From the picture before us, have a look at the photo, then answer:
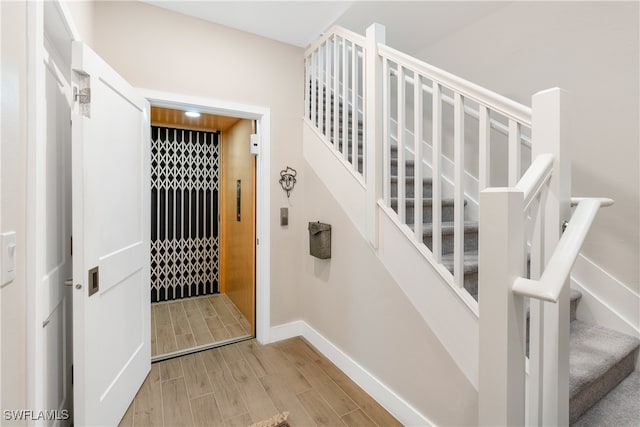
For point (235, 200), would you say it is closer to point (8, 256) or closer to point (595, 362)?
point (8, 256)

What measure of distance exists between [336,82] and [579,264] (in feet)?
6.84

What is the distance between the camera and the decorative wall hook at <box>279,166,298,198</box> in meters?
2.68

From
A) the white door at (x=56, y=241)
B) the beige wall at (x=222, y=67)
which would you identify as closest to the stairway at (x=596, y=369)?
the beige wall at (x=222, y=67)

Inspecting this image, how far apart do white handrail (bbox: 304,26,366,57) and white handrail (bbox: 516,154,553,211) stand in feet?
4.67

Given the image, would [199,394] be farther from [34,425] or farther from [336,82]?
[336,82]

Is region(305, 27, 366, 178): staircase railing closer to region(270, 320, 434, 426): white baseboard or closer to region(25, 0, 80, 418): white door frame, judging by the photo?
region(270, 320, 434, 426): white baseboard

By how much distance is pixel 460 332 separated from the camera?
140cm

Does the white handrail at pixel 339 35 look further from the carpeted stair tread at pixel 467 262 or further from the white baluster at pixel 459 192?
the carpeted stair tread at pixel 467 262

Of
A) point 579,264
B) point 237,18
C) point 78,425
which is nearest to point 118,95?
point 237,18

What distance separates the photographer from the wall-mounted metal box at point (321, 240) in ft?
7.80

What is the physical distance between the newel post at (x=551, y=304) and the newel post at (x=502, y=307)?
36 cm

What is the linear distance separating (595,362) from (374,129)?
167cm

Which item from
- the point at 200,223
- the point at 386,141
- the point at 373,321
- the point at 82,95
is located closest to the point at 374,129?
the point at 386,141

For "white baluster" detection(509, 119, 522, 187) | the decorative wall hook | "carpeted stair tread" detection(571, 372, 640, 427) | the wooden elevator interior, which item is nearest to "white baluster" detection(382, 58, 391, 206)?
"white baluster" detection(509, 119, 522, 187)
